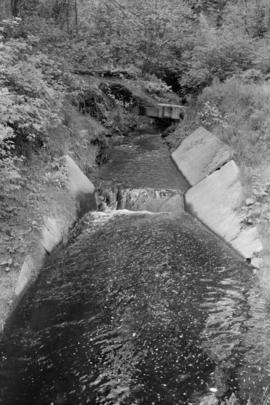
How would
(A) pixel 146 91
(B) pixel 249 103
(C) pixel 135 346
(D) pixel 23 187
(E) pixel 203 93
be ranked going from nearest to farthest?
(C) pixel 135 346 < (D) pixel 23 187 < (B) pixel 249 103 < (E) pixel 203 93 < (A) pixel 146 91

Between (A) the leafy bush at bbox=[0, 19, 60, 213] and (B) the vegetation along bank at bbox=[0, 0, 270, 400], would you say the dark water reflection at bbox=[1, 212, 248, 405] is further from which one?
(A) the leafy bush at bbox=[0, 19, 60, 213]

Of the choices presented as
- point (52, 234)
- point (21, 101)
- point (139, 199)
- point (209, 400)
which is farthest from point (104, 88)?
point (209, 400)

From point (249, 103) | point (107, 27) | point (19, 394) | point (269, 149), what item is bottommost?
point (19, 394)

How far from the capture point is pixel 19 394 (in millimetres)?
4957

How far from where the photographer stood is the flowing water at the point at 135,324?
499cm

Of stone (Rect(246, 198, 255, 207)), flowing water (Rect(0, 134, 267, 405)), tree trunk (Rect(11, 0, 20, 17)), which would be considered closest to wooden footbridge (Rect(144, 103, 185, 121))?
tree trunk (Rect(11, 0, 20, 17))

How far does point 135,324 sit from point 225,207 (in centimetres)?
445

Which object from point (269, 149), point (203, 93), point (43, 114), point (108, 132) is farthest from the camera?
point (108, 132)

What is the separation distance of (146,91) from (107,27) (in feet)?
11.1

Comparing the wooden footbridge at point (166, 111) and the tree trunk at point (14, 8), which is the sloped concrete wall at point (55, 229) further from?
the wooden footbridge at point (166, 111)

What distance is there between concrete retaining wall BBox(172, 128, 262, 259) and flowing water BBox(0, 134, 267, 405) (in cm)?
38

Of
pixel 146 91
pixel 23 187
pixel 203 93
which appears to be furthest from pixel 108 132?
pixel 23 187

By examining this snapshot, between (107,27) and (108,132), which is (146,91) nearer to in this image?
(107,27)

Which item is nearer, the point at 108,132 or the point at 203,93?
the point at 203,93
